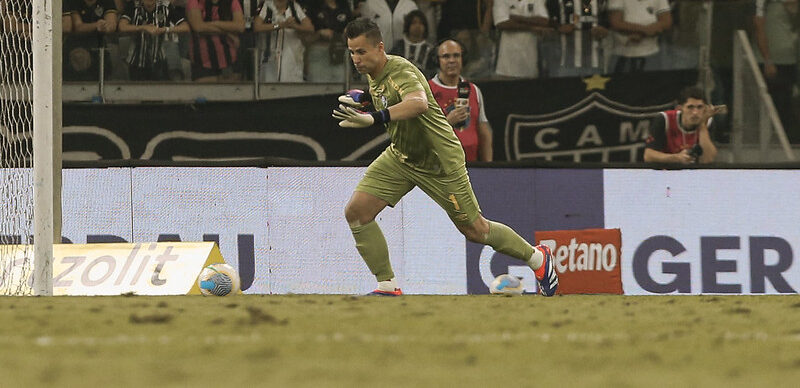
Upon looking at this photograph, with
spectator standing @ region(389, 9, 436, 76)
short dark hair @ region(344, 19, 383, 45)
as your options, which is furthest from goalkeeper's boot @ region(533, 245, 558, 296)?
spectator standing @ region(389, 9, 436, 76)

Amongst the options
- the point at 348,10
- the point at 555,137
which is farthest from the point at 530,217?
the point at 348,10

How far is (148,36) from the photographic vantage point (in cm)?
1219

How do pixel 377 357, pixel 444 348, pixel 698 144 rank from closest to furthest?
1. pixel 377 357
2. pixel 444 348
3. pixel 698 144

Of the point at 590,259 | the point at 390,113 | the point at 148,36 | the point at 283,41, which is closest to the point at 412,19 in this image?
the point at 283,41

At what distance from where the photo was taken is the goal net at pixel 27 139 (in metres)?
8.66

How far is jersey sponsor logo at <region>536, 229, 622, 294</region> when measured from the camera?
10438mm

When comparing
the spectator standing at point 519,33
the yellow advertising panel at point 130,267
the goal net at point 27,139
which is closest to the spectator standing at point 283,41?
the spectator standing at point 519,33

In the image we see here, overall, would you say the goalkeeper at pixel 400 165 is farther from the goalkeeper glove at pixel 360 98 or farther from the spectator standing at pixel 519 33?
the spectator standing at pixel 519 33

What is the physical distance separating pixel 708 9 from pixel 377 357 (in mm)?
8606

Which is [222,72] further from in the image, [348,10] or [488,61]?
[488,61]

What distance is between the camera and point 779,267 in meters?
10.8

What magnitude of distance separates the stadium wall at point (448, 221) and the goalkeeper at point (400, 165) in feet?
5.99

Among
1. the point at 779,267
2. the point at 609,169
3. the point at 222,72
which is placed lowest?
the point at 779,267

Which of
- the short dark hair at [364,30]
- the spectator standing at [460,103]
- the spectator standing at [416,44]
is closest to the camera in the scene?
the short dark hair at [364,30]
